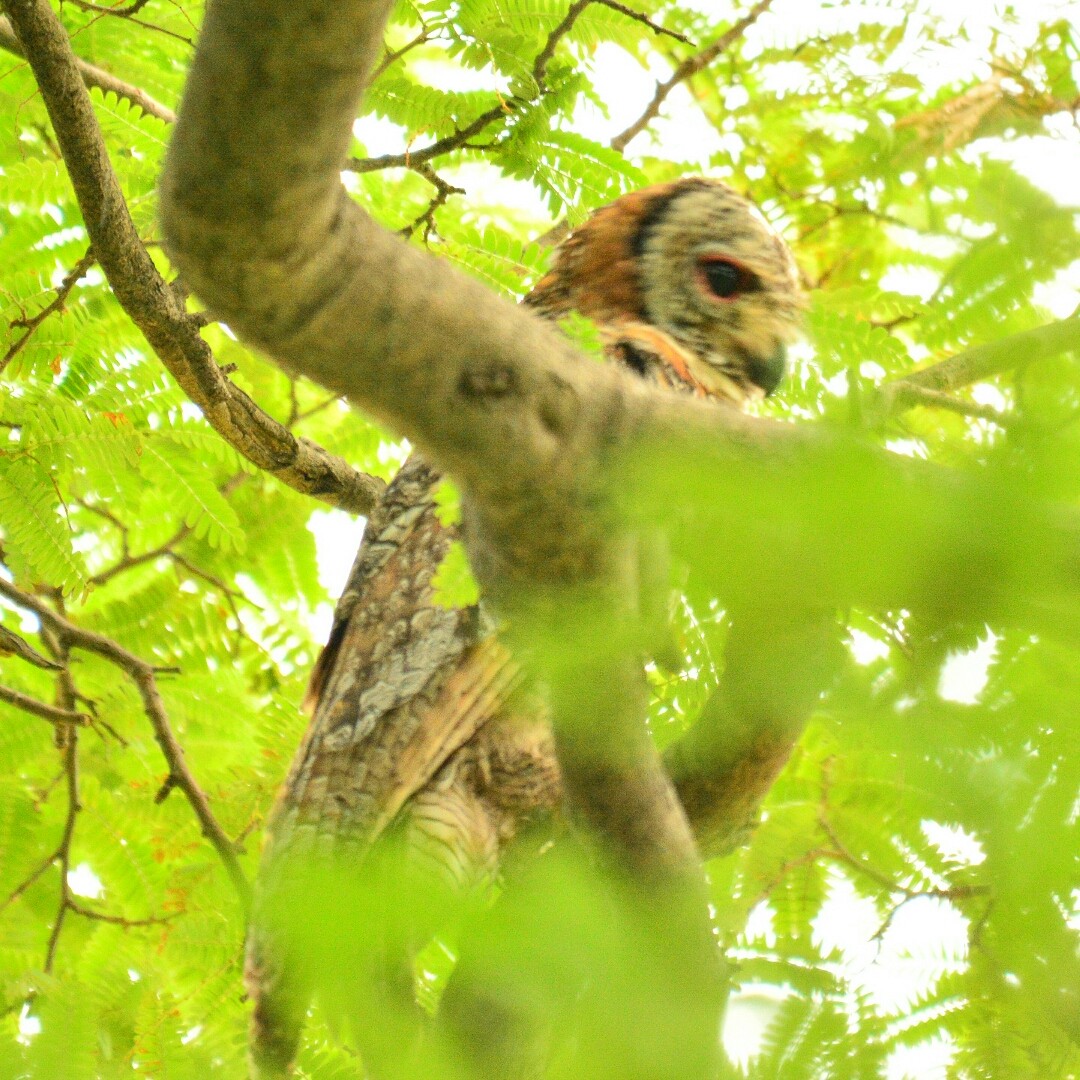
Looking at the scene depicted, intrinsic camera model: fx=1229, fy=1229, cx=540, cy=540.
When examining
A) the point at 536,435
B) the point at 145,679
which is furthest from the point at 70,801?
the point at 536,435

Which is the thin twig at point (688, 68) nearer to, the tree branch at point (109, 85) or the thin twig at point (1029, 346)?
the tree branch at point (109, 85)

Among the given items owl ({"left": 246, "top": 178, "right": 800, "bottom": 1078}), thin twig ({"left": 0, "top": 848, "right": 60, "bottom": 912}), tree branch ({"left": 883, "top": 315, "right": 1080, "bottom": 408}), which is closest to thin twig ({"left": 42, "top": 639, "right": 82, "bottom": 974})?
thin twig ({"left": 0, "top": 848, "right": 60, "bottom": 912})

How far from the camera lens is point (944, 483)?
2.59ft

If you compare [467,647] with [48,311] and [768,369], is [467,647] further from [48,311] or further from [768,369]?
[48,311]

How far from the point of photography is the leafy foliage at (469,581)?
0.93 meters

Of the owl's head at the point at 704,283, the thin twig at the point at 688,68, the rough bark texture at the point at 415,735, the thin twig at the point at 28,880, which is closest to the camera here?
the rough bark texture at the point at 415,735

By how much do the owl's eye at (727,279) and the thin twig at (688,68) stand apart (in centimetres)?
83

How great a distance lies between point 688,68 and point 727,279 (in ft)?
3.88

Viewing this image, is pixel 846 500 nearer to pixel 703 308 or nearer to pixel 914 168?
pixel 914 168

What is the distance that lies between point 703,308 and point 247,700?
1.93m

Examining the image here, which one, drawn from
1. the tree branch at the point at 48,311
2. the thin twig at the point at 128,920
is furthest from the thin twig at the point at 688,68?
the thin twig at the point at 128,920

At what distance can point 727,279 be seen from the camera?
Result: 10.1 feet

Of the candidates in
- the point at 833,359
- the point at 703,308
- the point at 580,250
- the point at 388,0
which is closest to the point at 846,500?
the point at 388,0

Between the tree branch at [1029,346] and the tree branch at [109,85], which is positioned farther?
the tree branch at [109,85]
